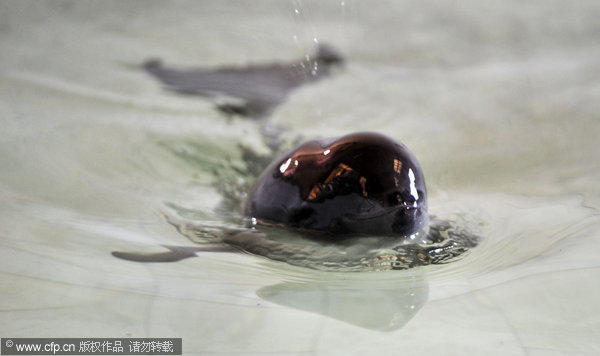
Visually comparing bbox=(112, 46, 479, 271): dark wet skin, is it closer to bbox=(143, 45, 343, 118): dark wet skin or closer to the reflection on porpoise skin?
the reflection on porpoise skin

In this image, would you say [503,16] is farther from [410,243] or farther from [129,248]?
[129,248]

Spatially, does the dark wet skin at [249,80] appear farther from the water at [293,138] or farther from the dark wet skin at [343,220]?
the dark wet skin at [343,220]

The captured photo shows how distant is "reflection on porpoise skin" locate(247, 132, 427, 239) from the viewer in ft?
2.11

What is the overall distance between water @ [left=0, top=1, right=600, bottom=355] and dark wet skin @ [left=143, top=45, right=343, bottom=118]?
3 cm

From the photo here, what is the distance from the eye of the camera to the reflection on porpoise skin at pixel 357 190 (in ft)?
2.11

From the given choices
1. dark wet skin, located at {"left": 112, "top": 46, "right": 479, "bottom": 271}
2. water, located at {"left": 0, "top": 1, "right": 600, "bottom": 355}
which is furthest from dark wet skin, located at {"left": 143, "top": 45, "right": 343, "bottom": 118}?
dark wet skin, located at {"left": 112, "top": 46, "right": 479, "bottom": 271}

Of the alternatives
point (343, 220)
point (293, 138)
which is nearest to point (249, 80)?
point (293, 138)

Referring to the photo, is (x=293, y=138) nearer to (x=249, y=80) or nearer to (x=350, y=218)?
(x=249, y=80)

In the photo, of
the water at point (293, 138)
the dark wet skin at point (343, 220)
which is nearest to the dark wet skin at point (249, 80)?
the water at point (293, 138)

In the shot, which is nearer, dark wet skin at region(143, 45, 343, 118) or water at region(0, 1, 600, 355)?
water at region(0, 1, 600, 355)

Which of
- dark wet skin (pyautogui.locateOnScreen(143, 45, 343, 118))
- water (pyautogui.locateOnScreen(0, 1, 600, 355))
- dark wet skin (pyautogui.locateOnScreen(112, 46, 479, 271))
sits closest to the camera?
water (pyautogui.locateOnScreen(0, 1, 600, 355))

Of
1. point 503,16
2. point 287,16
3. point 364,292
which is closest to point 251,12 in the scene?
point 287,16

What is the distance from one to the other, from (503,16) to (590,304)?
0.94 meters

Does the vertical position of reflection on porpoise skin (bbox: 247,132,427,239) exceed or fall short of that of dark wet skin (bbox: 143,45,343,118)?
it falls short
